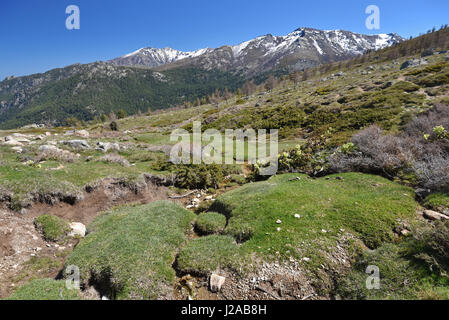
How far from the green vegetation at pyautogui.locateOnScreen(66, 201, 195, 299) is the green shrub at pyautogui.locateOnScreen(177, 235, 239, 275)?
0.57 m

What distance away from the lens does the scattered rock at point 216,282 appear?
664cm

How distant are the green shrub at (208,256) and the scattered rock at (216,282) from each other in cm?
38

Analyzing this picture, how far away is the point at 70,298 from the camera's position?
6133 mm

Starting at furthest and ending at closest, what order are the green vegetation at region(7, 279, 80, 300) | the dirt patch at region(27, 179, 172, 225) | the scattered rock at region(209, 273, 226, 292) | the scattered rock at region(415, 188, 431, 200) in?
the dirt patch at region(27, 179, 172, 225) → the scattered rock at region(415, 188, 431, 200) → the scattered rock at region(209, 273, 226, 292) → the green vegetation at region(7, 279, 80, 300)

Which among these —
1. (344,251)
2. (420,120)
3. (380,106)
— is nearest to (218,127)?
(380,106)

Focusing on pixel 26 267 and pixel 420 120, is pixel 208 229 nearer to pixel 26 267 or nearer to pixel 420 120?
pixel 26 267

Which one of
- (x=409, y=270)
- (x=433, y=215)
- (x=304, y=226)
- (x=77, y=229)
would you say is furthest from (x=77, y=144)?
(x=433, y=215)

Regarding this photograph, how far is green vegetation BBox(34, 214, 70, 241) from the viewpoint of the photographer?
34.3ft

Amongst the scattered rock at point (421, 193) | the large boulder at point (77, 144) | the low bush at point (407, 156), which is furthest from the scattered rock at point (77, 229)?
the scattered rock at point (421, 193)

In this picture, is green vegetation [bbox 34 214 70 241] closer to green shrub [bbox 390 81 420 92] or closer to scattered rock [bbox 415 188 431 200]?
scattered rock [bbox 415 188 431 200]

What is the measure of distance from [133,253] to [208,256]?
9.54 ft

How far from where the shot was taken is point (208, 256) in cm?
779

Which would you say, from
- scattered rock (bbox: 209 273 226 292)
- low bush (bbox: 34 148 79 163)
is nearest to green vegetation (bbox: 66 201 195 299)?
scattered rock (bbox: 209 273 226 292)
